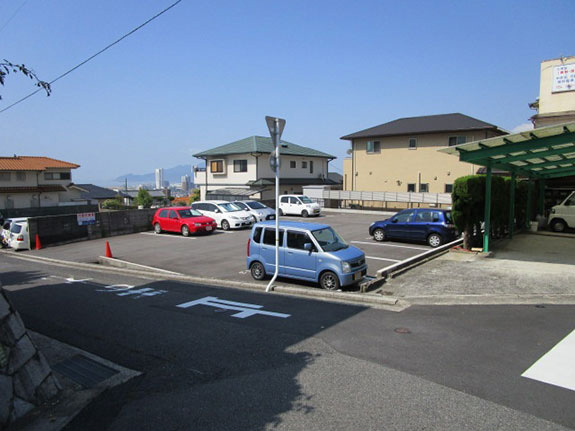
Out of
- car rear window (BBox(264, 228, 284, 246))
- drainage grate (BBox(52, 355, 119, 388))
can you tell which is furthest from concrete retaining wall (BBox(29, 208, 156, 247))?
drainage grate (BBox(52, 355, 119, 388))

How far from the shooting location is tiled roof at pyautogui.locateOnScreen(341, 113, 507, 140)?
109 feet

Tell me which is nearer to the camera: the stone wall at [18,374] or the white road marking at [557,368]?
the stone wall at [18,374]

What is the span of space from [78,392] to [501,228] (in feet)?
58.3

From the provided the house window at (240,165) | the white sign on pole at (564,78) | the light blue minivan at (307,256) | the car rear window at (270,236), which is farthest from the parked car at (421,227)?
the house window at (240,165)

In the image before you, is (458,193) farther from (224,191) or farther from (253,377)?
(224,191)

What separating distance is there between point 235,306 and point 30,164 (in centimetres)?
4794

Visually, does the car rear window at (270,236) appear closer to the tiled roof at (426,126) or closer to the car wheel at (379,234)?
the car wheel at (379,234)

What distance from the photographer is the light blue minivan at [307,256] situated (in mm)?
10312

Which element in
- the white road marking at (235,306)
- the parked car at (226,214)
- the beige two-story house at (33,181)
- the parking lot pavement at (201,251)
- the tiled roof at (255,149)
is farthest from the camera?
the beige two-story house at (33,181)

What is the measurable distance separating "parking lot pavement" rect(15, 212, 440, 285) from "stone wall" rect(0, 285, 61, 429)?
299 inches

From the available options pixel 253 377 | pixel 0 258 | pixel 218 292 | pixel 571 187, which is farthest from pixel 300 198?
pixel 253 377

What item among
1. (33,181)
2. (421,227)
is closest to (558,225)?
(421,227)

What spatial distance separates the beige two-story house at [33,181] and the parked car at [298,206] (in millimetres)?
31649

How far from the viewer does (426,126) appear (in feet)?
116
